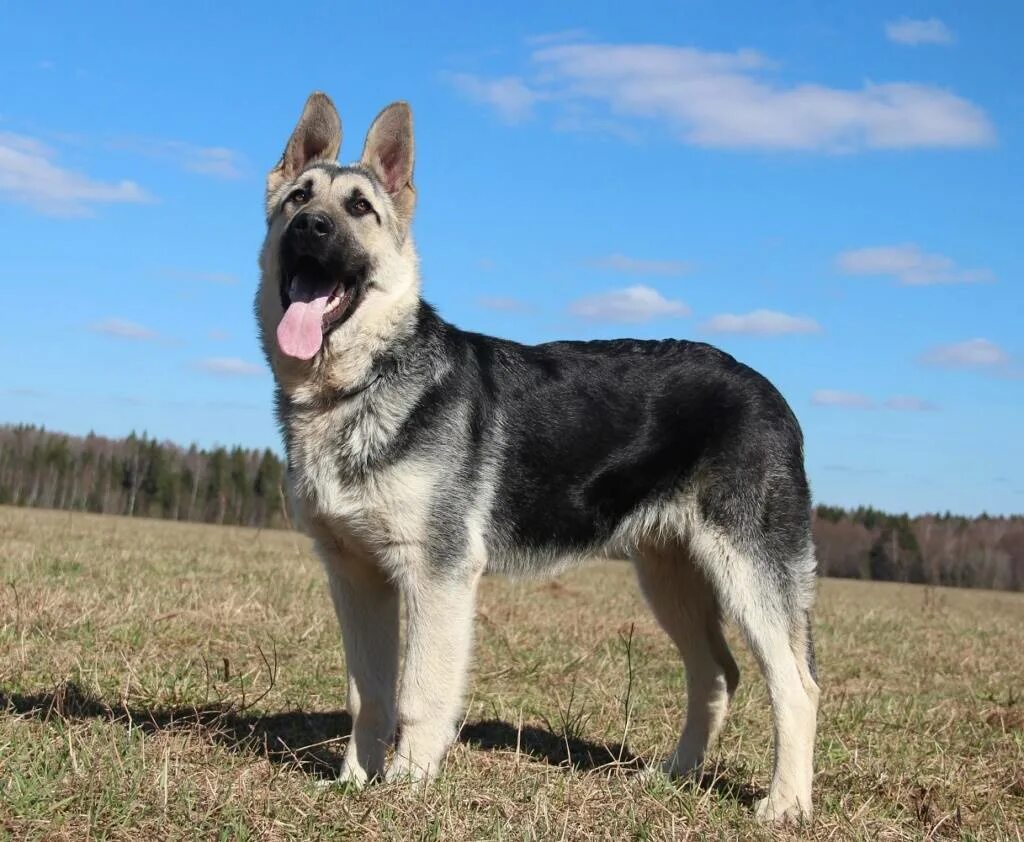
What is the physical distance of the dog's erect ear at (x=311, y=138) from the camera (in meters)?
6.17

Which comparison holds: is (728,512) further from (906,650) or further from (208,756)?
(906,650)

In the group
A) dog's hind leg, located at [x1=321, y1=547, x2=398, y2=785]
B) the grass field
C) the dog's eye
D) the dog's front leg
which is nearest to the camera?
the grass field

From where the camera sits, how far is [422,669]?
16.9 feet

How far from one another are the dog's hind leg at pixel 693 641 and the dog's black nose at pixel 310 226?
2.64 metres

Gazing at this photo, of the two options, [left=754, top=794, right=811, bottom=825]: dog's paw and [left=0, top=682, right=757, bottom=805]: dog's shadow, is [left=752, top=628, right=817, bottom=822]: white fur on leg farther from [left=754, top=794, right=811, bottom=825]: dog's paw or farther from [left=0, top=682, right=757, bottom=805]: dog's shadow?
[left=0, top=682, right=757, bottom=805]: dog's shadow

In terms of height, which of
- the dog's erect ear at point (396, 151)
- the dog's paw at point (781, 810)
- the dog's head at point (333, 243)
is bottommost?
the dog's paw at point (781, 810)

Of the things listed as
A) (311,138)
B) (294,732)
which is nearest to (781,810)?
(294,732)

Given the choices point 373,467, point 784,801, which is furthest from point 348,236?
point 784,801

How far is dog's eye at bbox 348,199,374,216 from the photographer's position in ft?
19.0

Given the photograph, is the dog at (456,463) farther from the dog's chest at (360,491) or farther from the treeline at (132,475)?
the treeline at (132,475)

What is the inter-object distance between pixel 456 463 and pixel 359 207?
4.90ft

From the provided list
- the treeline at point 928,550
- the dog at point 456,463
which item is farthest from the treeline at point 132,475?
the dog at point 456,463

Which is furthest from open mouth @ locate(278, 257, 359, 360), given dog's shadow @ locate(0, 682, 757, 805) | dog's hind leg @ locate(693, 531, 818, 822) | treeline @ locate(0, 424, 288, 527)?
treeline @ locate(0, 424, 288, 527)

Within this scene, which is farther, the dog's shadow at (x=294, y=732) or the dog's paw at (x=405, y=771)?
the dog's shadow at (x=294, y=732)
